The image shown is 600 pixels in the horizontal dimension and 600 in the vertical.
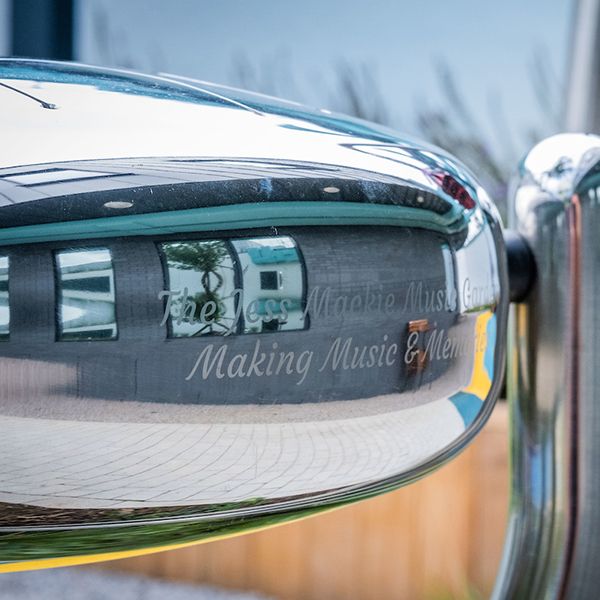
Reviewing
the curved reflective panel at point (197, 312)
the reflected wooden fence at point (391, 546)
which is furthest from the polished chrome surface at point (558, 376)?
the reflected wooden fence at point (391, 546)

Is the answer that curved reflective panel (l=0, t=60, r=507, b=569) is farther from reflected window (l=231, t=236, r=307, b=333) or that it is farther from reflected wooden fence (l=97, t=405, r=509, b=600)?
reflected wooden fence (l=97, t=405, r=509, b=600)

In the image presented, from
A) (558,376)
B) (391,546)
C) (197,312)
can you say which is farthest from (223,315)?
(391,546)

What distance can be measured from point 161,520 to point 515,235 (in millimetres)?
156

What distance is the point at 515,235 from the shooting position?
0.26m

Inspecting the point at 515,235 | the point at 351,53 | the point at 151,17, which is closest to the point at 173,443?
the point at 515,235

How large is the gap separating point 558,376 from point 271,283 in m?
0.14

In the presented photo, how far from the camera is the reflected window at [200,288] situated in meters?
0.13

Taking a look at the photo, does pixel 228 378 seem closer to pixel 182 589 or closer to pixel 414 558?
pixel 414 558

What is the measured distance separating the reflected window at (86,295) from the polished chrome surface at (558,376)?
0.52 feet

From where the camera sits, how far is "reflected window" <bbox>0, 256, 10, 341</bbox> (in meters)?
0.12

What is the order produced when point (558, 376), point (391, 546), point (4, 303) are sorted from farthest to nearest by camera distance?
1. point (391, 546)
2. point (558, 376)
3. point (4, 303)

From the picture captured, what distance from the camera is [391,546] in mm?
1852

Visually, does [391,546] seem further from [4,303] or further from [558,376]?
[4,303]

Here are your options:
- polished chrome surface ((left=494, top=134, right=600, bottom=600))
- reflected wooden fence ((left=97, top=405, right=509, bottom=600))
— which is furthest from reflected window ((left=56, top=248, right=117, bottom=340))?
reflected wooden fence ((left=97, top=405, right=509, bottom=600))
